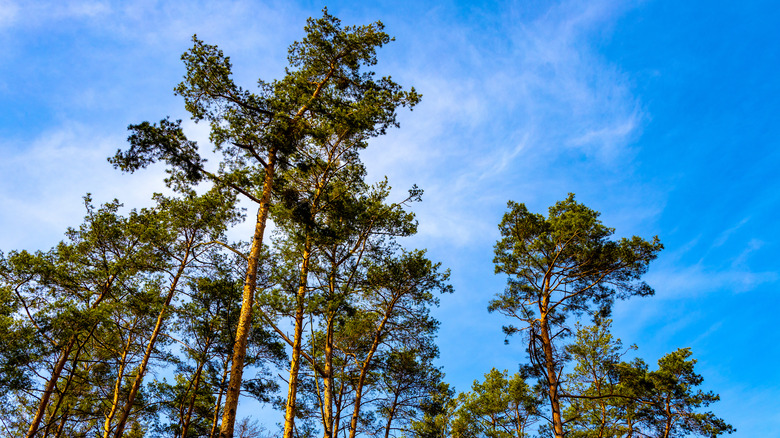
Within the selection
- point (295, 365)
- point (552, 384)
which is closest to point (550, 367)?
point (552, 384)

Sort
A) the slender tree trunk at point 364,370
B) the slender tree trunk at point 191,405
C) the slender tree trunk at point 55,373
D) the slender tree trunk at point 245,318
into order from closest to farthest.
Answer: the slender tree trunk at point 245,318 → the slender tree trunk at point 191,405 → the slender tree trunk at point 55,373 → the slender tree trunk at point 364,370

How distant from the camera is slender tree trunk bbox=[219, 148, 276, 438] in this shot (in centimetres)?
725

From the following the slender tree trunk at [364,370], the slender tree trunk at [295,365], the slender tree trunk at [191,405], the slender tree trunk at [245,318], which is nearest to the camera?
the slender tree trunk at [245,318]

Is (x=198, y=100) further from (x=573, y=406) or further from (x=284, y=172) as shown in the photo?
(x=573, y=406)

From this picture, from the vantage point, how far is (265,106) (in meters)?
10.5

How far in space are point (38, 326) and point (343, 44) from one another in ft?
40.4

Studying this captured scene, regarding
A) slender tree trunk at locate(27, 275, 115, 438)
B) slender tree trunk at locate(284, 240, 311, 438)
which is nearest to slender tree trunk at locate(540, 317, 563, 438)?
slender tree trunk at locate(284, 240, 311, 438)

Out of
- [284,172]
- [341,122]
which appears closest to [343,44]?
[341,122]

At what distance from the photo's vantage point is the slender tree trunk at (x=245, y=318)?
7.25 metres

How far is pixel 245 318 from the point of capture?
26.9 ft

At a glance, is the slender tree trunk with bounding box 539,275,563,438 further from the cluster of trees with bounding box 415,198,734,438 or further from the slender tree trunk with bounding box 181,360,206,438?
the slender tree trunk with bounding box 181,360,206,438

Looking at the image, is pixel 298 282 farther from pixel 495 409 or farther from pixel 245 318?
pixel 495 409

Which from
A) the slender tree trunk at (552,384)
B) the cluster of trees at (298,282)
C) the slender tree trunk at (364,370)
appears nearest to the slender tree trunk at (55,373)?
the cluster of trees at (298,282)

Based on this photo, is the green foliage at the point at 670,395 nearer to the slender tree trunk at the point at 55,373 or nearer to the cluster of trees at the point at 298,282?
the cluster of trees at the point at 298,282
